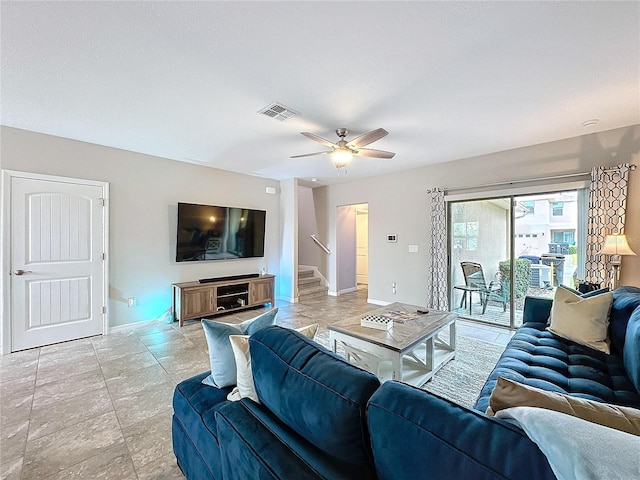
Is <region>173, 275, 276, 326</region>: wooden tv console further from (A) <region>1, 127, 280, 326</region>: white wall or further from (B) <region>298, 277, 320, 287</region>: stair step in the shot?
(B) <region>298, 277, 320, 287</region>: stair step

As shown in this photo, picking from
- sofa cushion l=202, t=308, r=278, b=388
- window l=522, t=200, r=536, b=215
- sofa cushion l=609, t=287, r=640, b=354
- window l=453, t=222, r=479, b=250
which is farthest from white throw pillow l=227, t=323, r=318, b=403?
window l=522, t=200, r=536, b=215

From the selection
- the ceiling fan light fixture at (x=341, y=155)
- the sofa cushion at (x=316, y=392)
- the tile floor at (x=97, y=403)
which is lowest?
the tile floor at (x=97, y=403)

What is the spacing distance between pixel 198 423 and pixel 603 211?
465 centimetres

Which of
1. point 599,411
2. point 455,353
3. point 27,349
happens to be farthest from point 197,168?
point 599,411

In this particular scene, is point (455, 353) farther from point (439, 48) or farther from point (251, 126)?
point (251, 126)

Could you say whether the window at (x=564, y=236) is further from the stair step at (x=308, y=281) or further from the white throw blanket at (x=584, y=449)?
the stair step at (x=308, y=281)

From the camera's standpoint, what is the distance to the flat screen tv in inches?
177

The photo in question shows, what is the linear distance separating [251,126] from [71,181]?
2491 millimetres

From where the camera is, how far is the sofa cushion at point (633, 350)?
4.98 feet

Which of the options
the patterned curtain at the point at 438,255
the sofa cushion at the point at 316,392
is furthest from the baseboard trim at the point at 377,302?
the sofa cushion at the point at 316,392

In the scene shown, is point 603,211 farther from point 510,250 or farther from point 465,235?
point 465,235

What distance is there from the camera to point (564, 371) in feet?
5.93

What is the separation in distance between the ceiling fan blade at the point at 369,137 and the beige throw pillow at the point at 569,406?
2.32m

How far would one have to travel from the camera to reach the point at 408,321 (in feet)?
9.03
